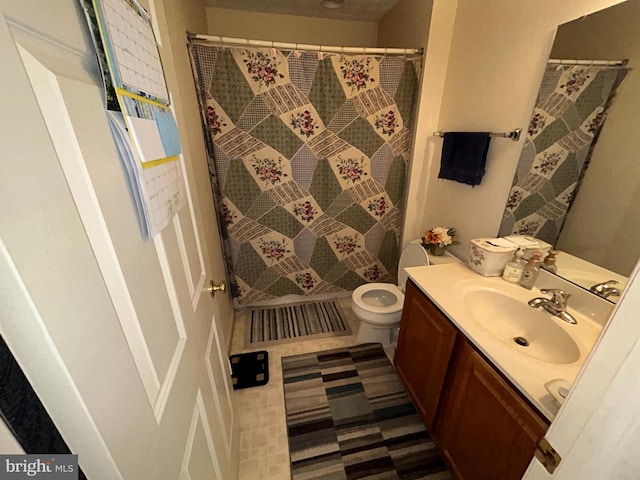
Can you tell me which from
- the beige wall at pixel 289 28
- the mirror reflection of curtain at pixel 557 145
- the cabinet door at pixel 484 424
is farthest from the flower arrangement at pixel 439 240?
the beige wall at pixel 289 28

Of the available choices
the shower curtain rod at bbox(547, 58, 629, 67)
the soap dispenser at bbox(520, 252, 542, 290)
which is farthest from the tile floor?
the shower curtain rod at bbox(547, 58, 629, 67)

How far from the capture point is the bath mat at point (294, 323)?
6.48 ft

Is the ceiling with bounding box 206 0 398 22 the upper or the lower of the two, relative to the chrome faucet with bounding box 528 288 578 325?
upper

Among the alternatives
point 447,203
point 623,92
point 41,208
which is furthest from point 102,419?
point 447,203

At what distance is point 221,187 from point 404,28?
5.85ft

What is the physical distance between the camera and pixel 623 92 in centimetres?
89

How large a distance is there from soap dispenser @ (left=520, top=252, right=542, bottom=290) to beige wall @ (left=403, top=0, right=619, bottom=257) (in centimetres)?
26

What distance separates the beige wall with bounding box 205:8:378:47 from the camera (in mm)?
2145

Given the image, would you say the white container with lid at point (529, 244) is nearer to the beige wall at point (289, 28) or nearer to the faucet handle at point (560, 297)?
the faucet handle at point (560, 297)

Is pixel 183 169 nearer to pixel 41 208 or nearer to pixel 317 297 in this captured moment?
pixel 41 208

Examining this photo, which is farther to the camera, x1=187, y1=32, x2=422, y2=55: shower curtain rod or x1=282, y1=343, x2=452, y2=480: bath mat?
x1=187, y1=32, x2=422, y2=55: shower curtain rod

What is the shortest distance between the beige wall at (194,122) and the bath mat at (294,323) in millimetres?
208

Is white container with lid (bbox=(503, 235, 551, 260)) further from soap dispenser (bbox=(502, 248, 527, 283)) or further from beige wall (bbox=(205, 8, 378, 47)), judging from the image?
beige wall (bbox=(205, 8, 378, 47))

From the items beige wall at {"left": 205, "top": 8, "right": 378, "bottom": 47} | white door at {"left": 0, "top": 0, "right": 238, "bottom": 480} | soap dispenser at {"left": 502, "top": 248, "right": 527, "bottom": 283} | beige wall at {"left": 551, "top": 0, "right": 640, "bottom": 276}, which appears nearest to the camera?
white door at {"left": 0, "top": 0, "right": 238, "bottom": 480}
